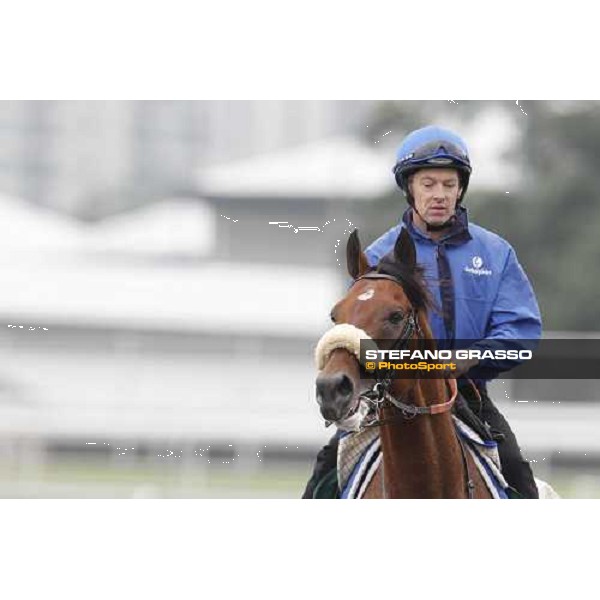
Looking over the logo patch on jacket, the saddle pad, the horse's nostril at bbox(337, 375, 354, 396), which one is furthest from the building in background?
the horse's nostril at bbox(337, 375, 354, 396)

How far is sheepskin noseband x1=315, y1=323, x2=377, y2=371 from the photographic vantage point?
2.88 meters

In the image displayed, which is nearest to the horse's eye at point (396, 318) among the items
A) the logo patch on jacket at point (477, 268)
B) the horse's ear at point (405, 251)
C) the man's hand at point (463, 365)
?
the horse's ear at point (405, 251)

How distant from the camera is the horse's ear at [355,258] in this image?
3.11 m

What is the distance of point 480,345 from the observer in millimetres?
3381

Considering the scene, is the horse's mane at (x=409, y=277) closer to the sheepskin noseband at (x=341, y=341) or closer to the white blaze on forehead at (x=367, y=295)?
the white blaze on forehead at (x=367, y=295)

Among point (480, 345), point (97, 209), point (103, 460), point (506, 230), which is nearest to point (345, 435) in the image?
point (480, 345)

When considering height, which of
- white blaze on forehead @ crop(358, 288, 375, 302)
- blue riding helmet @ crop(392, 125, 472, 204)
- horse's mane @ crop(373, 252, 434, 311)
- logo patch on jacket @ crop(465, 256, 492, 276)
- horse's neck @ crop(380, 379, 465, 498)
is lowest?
horse's neck @ crop(380, 379, 465, 498)

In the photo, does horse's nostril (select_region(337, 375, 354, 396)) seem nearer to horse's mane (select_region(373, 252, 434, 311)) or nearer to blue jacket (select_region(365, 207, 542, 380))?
horse's mane (select_region(373, 252, 434, 311))

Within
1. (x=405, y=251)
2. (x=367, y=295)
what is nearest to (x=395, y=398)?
(x=367, y=295)

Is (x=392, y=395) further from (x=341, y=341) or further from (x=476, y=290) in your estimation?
(x=476, y=290)

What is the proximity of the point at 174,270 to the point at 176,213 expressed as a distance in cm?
117

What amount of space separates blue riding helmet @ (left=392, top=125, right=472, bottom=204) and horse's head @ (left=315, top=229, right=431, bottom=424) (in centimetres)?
44

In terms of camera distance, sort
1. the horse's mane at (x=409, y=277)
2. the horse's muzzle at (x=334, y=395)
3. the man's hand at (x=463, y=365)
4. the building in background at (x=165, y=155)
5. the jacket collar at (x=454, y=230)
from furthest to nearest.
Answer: the building in background at (x=165, y=155) < the jacket collar at (x=454, y=230) < the man's hand at (x=463, y=365) < the horse's mane at (x=409, y=277) < the horse's muzzle at (x=334, y=395)

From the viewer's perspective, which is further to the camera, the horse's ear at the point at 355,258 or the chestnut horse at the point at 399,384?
the horse's ear at the point at 355,258
